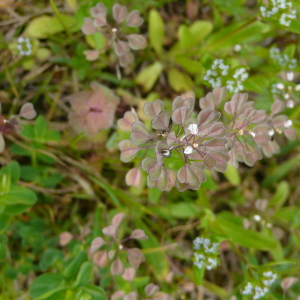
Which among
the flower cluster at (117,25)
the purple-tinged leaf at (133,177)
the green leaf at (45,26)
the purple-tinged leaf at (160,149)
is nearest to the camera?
the purple-tinged leaf at (160,149)

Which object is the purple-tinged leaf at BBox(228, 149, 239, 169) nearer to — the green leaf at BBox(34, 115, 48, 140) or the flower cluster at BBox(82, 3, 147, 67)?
the flower cluster at BBox(82, 3, 147, 67)

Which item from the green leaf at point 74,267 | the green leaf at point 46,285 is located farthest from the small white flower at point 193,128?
the green leaf at point 46,285

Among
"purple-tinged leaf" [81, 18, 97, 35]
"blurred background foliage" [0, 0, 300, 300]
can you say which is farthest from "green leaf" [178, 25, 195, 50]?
"purple-tinged leaf" [81, 18, 97, 35]

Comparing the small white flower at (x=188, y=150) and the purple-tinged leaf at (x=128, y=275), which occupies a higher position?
the small white flower at (x=188, y=150)

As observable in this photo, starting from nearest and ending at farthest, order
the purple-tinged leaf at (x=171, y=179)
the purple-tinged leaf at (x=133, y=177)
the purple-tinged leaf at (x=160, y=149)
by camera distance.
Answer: the purple-tinged leaf at (x=160, y=149)
the purple-tinged leaf at (x=171, y=179)
the purple-tinged leaf at (x=133, y=177)

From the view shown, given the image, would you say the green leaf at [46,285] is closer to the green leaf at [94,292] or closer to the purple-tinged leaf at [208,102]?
the green leaf at [94,292]

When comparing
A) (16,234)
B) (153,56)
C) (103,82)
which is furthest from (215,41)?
(16,234)
